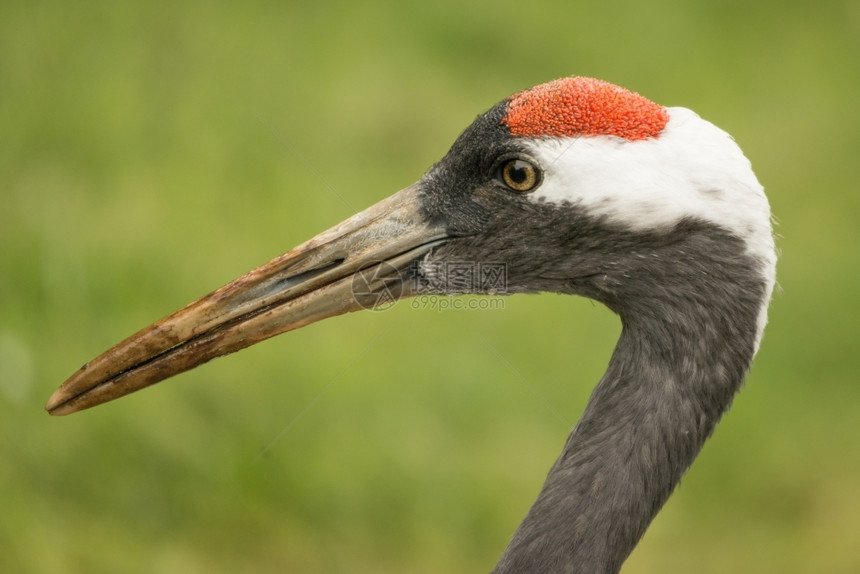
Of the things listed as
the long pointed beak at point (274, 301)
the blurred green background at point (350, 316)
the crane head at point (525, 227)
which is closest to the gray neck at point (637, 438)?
the crane head at point (525, 227)

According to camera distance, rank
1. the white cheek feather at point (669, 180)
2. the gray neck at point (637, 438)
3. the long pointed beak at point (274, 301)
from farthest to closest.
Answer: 1. the long pointed beak at point (274, 301)
2. the gray neck at point (637, 438)
3. the white cheek feather at point (669, 180)

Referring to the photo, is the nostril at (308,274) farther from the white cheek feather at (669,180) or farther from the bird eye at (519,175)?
the white cheek feather at (669,180)

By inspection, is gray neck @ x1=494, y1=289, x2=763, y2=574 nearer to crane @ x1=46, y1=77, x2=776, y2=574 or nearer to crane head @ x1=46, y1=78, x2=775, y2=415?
crane @ x1=46, y1=77, x2=776, y2=574

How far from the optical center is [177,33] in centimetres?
743

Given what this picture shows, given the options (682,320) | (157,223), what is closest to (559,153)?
(682,320)

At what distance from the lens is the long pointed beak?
313 centimetres

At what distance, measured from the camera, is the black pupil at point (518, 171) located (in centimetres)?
296

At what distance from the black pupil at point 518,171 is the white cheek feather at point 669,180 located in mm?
60

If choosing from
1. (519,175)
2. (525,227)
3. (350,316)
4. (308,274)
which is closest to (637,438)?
(525,227)

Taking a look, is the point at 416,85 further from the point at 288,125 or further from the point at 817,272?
the point at 817,272

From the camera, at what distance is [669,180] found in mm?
2836

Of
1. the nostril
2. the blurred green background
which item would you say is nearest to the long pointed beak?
the nostril

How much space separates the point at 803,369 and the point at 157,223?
4.73 meters

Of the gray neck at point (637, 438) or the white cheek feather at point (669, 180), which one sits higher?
the white cheek feather at point (669, 180)
